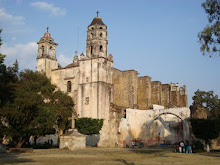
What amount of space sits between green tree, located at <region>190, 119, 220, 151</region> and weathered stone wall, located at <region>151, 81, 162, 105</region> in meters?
17.4

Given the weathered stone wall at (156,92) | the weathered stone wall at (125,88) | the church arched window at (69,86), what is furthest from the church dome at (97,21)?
the weathered stone wall at (156,92)

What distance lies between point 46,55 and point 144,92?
14.9 m

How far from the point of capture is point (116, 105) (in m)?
38.6

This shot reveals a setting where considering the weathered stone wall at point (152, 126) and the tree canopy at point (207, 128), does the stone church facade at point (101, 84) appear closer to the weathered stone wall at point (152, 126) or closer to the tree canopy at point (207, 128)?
the weathered stone wall at point (152, 126)

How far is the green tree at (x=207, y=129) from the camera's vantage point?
Result: 26.9 m

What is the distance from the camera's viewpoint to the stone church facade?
36.7 meters

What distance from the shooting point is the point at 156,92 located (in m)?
45.3

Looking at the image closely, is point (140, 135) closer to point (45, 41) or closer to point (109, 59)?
point (109, 59)

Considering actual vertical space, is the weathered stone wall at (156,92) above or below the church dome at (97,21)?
below

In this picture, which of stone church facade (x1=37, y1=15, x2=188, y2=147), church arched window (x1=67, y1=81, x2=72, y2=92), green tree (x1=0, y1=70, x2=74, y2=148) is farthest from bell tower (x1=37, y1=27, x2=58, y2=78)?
green tree (x1=0, y1=70, x2=74, y2=148)

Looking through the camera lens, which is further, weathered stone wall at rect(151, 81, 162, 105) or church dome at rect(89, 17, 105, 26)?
weathered stone wall at rect(151, 81, 162, 105)

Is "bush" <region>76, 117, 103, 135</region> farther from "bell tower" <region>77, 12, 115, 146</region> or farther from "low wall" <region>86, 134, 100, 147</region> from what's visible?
"bell tower" <region>77, 12, 115, 146</region>

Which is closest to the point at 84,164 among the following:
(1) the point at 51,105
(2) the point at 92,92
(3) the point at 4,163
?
(3) the point at 4,163

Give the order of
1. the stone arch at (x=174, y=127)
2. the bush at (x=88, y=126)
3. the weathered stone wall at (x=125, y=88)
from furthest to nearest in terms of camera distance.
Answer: the weathered stone wall at (x=125, y=88) < the stone arch at (x=174, y=127) < the bush at (x=88, y=126)
